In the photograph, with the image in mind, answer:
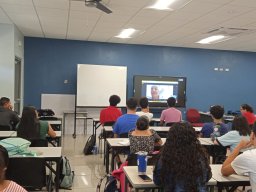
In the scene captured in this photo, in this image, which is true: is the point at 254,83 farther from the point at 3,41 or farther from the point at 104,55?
the point at 3,41

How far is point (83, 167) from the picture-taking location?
5.03 meters

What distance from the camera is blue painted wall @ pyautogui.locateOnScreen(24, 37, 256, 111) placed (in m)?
8.38

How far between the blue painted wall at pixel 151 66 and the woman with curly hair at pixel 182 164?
6958 millimetres

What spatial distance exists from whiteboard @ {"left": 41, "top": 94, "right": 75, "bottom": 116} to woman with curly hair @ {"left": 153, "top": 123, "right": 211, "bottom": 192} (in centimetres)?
687

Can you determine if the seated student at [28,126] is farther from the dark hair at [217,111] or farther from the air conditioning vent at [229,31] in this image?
the air conditioning vent at [229,31]

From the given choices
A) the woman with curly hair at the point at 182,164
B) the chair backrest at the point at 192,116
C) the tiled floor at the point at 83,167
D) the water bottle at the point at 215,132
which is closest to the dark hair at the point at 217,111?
the water bottle at the point at 215,132

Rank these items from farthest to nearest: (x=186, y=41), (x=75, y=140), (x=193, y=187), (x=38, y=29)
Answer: (x=186, y=41), (x=75, y=140), (x=38, y=29), (x=193, y=187)

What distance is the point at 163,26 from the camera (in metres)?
6.25

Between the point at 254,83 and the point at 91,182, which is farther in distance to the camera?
the point at 254,83

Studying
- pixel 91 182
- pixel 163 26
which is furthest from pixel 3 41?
pixel 91 182

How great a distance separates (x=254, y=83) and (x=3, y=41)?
7.99 m

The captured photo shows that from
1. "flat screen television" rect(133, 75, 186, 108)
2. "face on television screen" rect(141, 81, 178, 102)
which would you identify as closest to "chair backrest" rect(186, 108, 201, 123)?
"flat screen television" rect(133, 75, 186, 108)

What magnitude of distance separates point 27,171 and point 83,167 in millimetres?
2270

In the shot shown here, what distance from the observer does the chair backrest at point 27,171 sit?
9.11 ft
